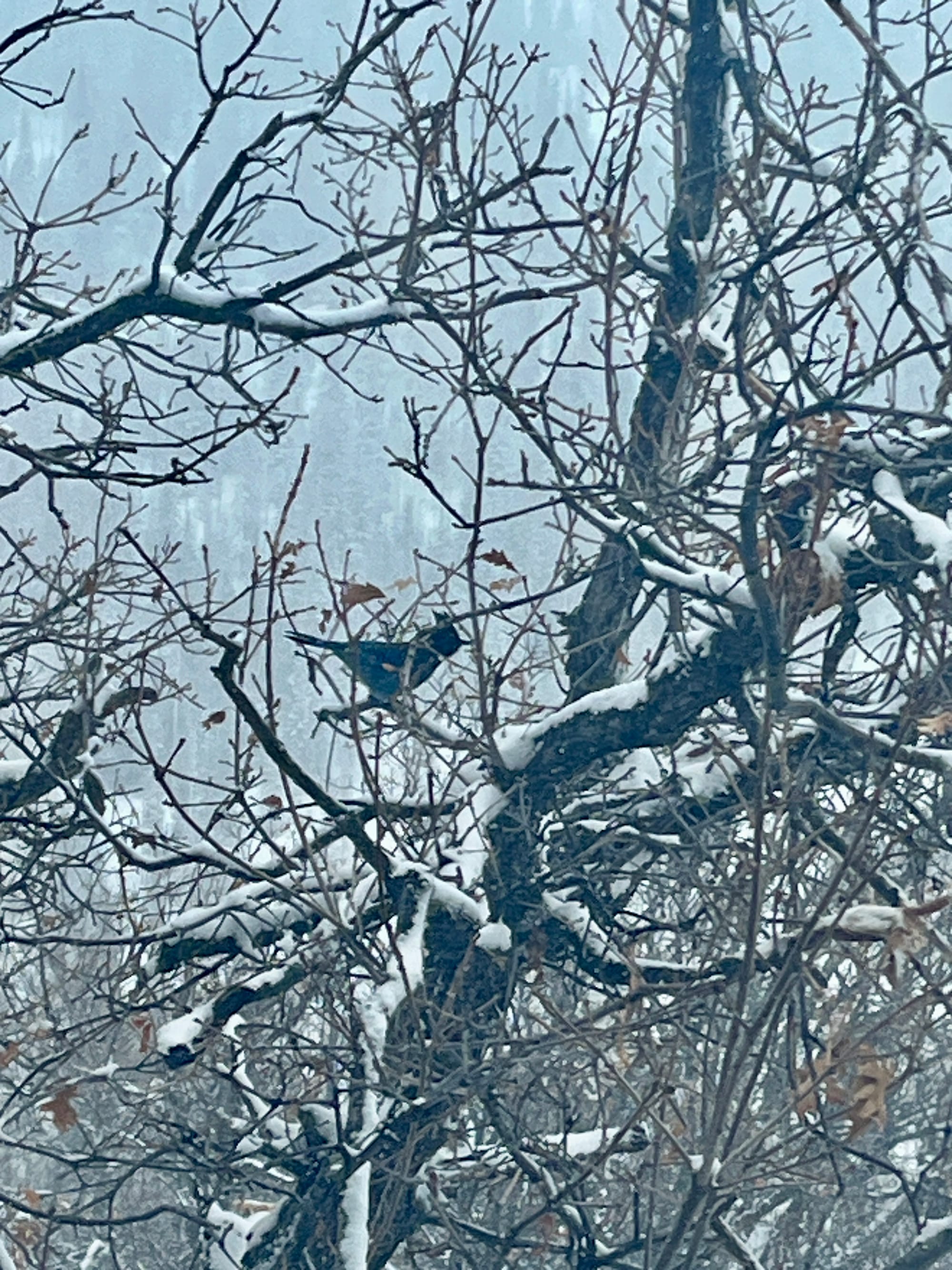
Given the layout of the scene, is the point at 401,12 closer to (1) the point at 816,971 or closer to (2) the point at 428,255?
(2) the point at 428,255

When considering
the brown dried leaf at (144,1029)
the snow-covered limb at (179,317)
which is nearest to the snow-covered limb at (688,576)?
the snow-covered limb at (179,317)

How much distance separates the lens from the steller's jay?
3.96m

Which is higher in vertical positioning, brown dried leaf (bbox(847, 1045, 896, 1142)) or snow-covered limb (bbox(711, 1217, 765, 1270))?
brown dried leaf (bbox(847, 1045, 896, 1142))

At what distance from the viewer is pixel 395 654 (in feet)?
14.3

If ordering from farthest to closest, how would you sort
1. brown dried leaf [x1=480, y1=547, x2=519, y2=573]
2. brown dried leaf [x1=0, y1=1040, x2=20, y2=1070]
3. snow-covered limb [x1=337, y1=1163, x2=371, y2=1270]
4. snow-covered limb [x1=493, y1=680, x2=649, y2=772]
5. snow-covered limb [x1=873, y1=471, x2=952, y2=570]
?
brown dried leaf [x1=0, y1=1040, x2=20, y2=1070]
snow-covered limb [x1=493, y1=680, x2=649, y2=772]
brown dried leaf [x1=480, y1=547, x2=519, y2=573]
snow-covered limb [x1=873, y1=471, x2=952, y2=570]
snow-covered limb [x1=337, y1=1163, x2=371, y2=1270]

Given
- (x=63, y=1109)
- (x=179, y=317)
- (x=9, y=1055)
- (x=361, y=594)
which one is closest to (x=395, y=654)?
(x=361, y=594)

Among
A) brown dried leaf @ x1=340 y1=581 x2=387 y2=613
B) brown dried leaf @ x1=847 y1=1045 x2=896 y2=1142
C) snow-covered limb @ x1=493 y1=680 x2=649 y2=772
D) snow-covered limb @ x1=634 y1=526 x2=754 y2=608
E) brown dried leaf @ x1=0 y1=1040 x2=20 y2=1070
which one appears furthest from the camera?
brown dried leaf @ x1=0 y1=1040 x2=20 y2=1070

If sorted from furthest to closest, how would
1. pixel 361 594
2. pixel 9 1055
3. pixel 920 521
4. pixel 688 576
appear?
pixel 9 1055, pixel 688 576, pixel 920 521, pixel 361 594

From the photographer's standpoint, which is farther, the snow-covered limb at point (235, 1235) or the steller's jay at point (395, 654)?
the snow-covered limb at point (235, 1235)

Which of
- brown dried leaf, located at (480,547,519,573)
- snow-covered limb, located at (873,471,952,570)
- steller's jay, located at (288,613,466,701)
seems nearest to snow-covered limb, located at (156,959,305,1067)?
steller's jay, located at (288,613,466,701)

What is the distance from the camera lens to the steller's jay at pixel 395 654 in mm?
3957

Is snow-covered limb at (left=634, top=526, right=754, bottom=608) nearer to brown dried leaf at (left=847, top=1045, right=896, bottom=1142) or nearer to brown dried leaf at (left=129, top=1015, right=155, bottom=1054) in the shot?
brown dried leaf at (left=847, top=1045, right=896, bottom=1142)

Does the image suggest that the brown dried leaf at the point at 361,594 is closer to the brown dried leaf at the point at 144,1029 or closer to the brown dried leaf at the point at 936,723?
the brown dried leaf at the point at 936,723

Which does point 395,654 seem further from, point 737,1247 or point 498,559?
point 737,1247
